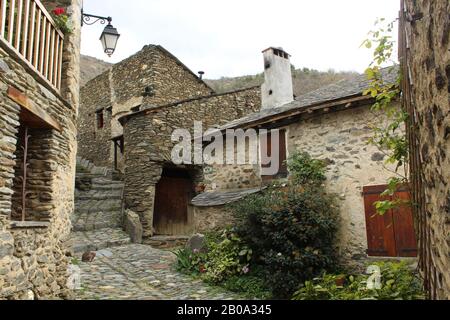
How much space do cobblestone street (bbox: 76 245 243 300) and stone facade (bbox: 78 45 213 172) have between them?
7.21m

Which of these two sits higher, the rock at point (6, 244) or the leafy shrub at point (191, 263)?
the rock at point (6, 244)

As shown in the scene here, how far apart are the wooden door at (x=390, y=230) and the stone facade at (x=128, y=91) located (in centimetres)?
977

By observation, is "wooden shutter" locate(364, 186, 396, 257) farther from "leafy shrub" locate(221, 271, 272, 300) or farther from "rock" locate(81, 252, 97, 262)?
"rock" locate(81, 252, 97, 262)

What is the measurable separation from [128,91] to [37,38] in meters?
11.4

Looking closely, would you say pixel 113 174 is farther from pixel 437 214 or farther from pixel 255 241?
pixel 437 214

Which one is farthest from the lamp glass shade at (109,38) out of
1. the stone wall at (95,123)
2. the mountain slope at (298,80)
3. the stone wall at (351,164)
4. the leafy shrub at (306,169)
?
the mountain slope at (298,80)

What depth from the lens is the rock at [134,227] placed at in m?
10.6

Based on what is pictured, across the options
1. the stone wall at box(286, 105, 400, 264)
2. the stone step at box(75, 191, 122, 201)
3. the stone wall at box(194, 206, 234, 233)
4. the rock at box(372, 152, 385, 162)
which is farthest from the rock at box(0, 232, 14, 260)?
the stone step at box(75, 191, 122, 201)

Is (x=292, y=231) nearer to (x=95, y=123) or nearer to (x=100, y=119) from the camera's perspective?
(x=100, y=119)

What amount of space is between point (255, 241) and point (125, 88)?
37.1ft

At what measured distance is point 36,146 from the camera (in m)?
4.80

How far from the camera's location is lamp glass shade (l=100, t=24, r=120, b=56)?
6.75 m

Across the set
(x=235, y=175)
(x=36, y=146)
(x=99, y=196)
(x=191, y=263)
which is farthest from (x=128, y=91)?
(x=36, y=146)

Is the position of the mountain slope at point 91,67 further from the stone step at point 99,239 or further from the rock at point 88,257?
the rock at point 88,257
